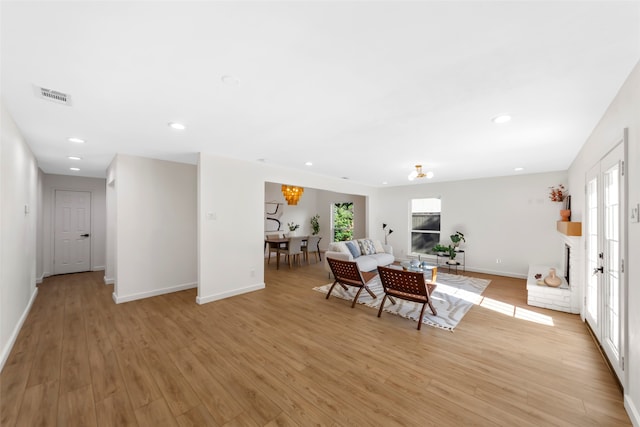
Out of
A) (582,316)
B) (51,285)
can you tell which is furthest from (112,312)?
(582,316)

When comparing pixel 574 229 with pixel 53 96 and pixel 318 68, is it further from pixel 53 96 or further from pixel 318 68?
pixel 53 96

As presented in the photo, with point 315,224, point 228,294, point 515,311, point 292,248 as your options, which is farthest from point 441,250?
point 228,294

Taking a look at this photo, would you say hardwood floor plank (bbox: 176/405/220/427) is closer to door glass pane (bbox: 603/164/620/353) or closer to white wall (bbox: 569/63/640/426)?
white wall (bbox: 569/63/640/426)

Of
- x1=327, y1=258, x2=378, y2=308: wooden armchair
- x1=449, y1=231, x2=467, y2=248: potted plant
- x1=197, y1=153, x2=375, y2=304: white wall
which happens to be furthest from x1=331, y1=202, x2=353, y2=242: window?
x1=327, y1=258, x2=378, y2=308: wooden armchair

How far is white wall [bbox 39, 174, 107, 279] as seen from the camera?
5676 millimetres

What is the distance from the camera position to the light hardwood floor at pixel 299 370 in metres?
1.76

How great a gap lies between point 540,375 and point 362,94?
292 centimetres

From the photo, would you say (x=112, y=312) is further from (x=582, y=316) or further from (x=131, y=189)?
(x=582, y=316)

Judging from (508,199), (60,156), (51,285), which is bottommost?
(51,285)

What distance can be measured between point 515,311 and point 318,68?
4.29 meters

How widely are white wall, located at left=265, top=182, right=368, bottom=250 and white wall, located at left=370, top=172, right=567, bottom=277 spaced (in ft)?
8.32

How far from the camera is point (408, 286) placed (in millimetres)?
3279

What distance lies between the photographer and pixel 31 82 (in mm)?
1828

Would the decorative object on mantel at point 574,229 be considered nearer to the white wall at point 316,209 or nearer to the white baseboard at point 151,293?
the white wall at point 316,209
